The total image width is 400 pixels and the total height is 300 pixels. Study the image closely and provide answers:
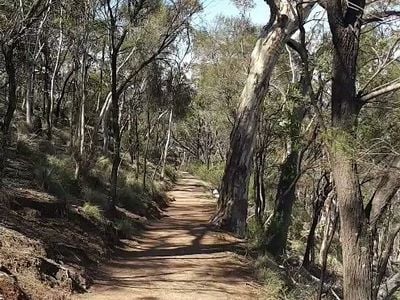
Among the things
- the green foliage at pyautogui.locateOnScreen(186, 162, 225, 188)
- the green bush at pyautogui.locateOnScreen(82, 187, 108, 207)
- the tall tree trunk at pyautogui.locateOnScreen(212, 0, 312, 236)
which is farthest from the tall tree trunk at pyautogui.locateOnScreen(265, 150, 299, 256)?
the green foliage at pyautogui.locateOnScreen(186, 162, 225, 188)

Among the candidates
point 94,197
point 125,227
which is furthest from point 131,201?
point 125,227

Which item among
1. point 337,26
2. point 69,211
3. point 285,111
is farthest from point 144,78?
point 337,26

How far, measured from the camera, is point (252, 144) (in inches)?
525

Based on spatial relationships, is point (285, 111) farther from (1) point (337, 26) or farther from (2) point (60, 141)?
(2) point (60, 141)

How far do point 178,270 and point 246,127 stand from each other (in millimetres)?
→ 5130

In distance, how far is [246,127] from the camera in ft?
43.4

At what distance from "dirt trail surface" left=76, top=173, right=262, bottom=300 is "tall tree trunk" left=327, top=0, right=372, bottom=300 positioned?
5.67 feet

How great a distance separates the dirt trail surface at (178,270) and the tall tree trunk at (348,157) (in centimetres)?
173

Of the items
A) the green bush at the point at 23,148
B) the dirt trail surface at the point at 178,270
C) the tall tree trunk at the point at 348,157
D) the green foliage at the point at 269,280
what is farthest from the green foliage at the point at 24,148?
the tall tree trunk at the point at 348,157

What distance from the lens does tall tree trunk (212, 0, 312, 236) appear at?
517 inches

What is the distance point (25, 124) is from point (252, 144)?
10693 mm

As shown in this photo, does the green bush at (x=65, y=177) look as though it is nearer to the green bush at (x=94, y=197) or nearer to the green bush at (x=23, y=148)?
the green bush at (x=94, y=197)

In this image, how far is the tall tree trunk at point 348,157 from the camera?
22.8 feet

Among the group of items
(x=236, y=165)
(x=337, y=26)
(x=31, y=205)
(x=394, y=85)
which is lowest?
(x=31, y=205)
